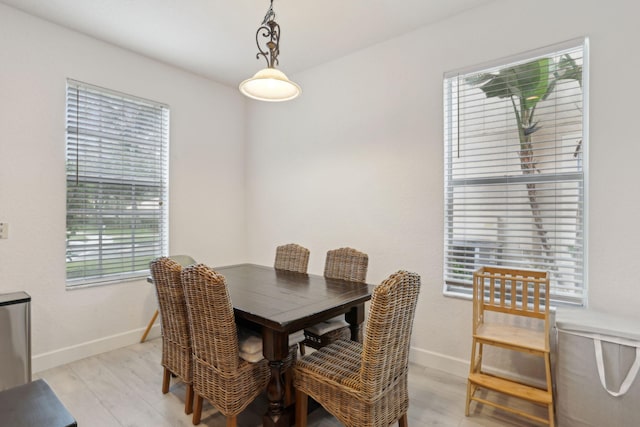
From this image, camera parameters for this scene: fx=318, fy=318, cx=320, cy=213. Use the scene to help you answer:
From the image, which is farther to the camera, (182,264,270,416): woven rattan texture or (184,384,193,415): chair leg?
(184,384,193,415): chair leg

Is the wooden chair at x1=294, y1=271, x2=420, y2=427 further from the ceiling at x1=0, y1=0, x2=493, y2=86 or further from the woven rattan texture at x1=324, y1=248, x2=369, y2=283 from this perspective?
the ceiling at x1=0, y1=0, x2=493, y2=86

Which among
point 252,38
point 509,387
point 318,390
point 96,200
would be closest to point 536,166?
point 509,387

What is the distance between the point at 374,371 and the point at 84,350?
2747 millimetres

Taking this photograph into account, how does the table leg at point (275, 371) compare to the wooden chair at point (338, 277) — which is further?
the wooden chair at point (338, 277)

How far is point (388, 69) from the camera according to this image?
2.90 meters

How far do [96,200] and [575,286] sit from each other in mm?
3892

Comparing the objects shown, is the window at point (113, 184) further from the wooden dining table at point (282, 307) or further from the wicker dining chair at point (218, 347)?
the wicker dining chair at point (218, 347)

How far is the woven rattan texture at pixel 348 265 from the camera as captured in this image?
2496 mm

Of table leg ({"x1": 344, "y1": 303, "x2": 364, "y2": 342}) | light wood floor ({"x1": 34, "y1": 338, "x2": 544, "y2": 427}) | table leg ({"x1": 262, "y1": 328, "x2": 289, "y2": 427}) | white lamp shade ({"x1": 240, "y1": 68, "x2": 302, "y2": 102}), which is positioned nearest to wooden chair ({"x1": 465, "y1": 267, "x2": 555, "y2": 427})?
light wood floor ({"x1": 34, "y1": 338, "x2": 544, "y2": 427})

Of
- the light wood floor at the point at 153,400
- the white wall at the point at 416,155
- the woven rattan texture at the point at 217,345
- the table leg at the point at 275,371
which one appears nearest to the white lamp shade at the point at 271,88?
the white wall at the point at 416,155

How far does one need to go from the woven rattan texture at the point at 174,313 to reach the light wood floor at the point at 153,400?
295 millimetres

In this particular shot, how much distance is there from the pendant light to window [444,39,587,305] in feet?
4.42

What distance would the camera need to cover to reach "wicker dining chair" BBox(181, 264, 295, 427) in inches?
63.7

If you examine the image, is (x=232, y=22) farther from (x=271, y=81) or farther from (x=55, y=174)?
(x=55, y=174)
